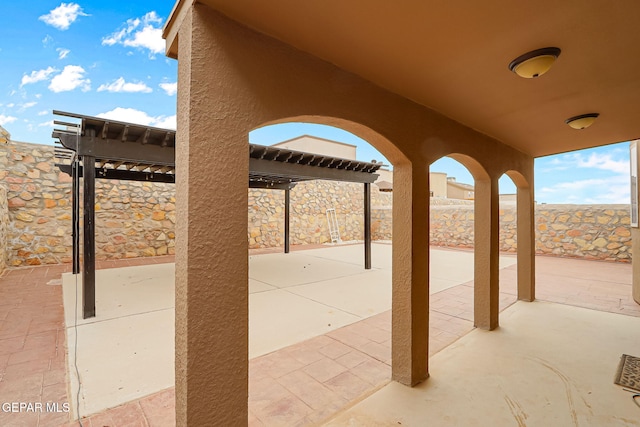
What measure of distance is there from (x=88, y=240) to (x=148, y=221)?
169 inches

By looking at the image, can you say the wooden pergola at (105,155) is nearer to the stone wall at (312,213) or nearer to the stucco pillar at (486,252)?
the stucco pillar at (486,252)

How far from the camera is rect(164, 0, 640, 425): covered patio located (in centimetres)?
123

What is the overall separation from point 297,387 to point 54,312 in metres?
3.52

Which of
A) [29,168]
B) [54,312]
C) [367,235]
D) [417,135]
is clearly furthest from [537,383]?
[29,168]

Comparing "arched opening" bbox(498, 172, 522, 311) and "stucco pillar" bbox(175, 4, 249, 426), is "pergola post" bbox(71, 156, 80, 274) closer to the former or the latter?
"stucco pillar" bbox(175, 4, 249, 426)

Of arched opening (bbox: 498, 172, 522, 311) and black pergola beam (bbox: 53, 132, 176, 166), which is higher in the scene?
black pergola beam (bbox: 53, 132, 176, 166)

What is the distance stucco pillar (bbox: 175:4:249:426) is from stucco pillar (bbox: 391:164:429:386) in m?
1.39

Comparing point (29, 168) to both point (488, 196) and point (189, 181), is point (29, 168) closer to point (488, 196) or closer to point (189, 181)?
point (189, 181)

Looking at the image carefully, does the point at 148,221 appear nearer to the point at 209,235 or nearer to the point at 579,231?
the point at 209,235

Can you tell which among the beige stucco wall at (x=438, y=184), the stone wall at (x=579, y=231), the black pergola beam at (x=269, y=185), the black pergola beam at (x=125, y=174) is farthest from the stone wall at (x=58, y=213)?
the beige stucco wall at (x=438, y=184)

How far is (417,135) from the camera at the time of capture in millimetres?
2314

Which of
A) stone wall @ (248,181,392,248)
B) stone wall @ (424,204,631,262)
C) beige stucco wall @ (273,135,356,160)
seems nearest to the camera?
stone wall @ (424,204,631,262)

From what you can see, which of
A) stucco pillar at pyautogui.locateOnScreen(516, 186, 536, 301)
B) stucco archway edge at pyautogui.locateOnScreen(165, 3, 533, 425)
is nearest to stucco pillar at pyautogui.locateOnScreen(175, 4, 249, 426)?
stucco archway edge at pyautogui.locateOnScreen(165, 3, 533, 425)

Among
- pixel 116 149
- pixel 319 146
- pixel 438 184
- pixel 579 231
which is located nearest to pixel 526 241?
pixel 579 231
